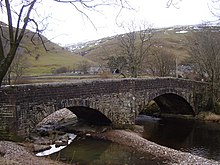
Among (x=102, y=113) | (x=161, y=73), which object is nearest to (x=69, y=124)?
(x=102, y=113)

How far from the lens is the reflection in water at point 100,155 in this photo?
18453 millimetres

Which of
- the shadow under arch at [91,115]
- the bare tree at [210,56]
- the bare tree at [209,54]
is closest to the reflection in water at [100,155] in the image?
the shadow under arch at [91,115]

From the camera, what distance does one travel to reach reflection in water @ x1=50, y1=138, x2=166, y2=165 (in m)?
18.5

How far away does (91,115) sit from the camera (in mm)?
27859

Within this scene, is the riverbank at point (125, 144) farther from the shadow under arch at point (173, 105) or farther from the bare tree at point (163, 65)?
the bare tree at point (163, 65)

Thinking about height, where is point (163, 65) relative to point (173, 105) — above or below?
above

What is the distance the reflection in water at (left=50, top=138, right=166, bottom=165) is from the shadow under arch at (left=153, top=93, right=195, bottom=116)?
50.6 feet

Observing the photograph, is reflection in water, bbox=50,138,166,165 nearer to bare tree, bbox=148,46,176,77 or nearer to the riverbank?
the riverbank

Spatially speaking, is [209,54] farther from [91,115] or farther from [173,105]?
[91,115]

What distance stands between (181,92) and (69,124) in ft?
42.2

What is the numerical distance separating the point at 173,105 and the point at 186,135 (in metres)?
10.9

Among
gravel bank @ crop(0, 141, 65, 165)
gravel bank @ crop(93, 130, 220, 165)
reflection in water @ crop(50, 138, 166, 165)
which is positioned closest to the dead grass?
gravel bank @ crop(93, 130, 220, 165)

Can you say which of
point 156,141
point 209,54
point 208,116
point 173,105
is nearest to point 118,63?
point 173,105

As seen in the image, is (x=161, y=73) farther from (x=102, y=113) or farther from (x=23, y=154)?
(x=23, y=154)
